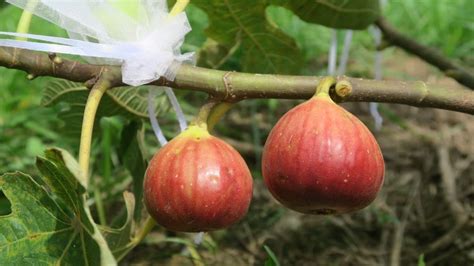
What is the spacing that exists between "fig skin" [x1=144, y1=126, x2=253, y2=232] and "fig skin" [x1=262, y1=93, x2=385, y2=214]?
6 cm

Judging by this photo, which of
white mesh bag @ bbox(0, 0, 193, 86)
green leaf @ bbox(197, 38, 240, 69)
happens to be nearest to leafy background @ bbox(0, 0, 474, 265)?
green leaf @ bbox(197, 38, 240, 69)

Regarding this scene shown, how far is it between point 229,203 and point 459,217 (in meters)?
1.16

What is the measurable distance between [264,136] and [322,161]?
61.5 inches

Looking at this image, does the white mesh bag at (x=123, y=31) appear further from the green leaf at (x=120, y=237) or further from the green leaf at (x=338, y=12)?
the green leaf at (x=338, y=12)

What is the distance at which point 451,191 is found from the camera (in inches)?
88.7

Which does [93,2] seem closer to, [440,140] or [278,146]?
[278,146]

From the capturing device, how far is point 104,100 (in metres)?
1.69

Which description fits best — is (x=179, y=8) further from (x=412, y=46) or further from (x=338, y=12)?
(x=412, y=46)

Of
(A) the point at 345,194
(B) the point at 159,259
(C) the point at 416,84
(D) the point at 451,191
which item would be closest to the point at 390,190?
(D) the point at 451,191

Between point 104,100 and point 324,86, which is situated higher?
point 324,86

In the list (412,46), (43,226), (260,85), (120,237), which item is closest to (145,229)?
(120,237)

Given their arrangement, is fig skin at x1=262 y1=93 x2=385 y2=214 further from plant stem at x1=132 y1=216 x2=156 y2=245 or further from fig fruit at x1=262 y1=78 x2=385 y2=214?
plant stem at x1=132 y1=216 x2=156 y2=245

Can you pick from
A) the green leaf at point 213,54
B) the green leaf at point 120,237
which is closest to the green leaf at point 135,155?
the green leaf at point 120,237

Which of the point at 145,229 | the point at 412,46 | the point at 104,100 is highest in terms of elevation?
the point at 412,46
